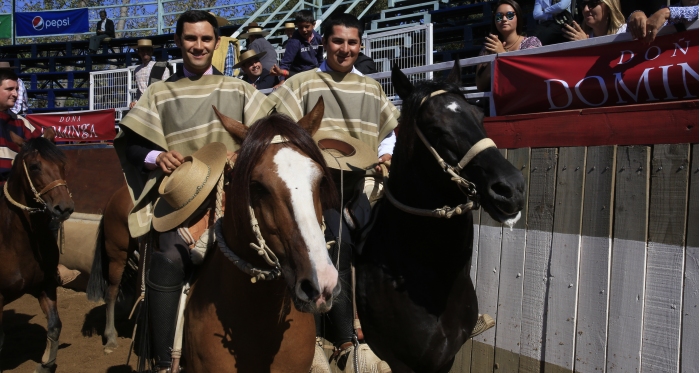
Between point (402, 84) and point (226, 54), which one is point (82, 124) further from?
point (402, 84)

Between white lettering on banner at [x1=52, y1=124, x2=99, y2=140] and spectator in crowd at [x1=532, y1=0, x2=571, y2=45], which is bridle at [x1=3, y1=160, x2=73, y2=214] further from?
white lettering on banner at [x1=52, y1=124, x2=99, y2=140]

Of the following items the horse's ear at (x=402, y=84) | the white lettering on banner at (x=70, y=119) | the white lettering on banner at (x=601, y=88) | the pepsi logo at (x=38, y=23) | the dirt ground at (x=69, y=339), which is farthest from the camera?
the pepsi logo at (x=38, y=23)

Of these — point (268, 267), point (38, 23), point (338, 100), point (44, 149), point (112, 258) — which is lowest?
point (112, 258)

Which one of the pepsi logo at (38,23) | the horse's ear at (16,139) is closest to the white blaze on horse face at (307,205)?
the horse's ear at (16,139)

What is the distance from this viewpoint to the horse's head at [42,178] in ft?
19.3

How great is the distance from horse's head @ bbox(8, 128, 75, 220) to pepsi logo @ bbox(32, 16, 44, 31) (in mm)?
18141

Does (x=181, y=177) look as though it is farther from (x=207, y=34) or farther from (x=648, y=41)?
(x=648, y=41)

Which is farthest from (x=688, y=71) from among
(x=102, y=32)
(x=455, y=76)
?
(x=102, y=32)

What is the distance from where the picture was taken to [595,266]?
4078mm

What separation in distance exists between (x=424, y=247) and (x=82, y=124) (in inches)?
436

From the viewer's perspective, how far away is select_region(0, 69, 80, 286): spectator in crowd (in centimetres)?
641

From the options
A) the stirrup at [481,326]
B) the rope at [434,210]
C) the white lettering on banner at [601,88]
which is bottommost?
the stirrup at [481,326]

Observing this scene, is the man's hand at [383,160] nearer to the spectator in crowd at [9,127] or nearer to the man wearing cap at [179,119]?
the man wearing cap at [179,119]

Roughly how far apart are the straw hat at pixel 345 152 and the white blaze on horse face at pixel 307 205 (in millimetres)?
876
